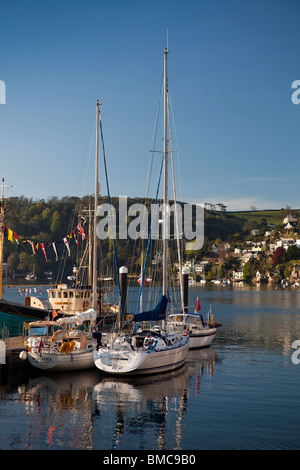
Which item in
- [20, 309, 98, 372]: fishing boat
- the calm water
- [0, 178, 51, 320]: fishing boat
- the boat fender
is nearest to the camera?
the calm water

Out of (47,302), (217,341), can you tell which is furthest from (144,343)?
(217,341)

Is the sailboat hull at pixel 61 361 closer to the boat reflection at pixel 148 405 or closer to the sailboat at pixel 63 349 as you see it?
the sailboat at pixel 63 349

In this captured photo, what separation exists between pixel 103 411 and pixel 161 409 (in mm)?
2668

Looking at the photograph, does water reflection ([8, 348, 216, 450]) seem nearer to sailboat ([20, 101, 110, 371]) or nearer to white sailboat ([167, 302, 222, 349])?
sailboat ([20, 101, 110, 371])

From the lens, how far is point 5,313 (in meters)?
34.1

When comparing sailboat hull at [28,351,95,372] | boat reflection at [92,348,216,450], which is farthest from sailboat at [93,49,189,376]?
sailboat hull at [28,351,95,372]

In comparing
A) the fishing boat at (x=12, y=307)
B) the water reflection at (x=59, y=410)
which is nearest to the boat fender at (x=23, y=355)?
the water reflection at (x=59, y=410)

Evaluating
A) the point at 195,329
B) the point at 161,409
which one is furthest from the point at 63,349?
the point at 195,329

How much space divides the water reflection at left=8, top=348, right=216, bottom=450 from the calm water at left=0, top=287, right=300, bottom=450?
36 millimetres

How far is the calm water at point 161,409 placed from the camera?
58.4 ft

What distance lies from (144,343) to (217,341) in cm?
1883

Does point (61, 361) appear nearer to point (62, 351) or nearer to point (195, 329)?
point (62, 351)

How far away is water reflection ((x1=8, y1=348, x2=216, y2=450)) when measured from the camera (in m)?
17.7
